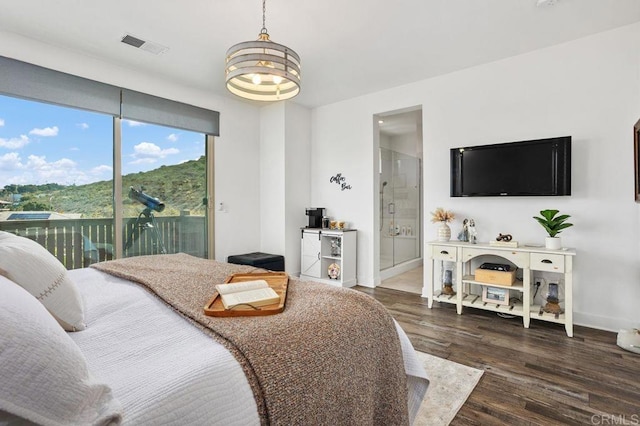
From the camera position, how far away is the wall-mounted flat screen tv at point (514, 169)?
9.82 ft

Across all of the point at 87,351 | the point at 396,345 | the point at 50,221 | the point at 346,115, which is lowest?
the point at 396,345

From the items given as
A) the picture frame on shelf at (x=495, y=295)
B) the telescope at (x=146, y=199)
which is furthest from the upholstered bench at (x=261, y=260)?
the picture frame on shelf at (x=495, y=295)

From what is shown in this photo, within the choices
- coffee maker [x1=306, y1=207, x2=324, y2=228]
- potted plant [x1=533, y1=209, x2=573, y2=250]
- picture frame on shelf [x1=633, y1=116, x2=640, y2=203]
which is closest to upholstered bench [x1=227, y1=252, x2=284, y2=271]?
coffee maker [x1=306, y1=207, x2=324, y2=228]

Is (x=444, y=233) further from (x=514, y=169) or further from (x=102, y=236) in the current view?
(x=102, y=236)

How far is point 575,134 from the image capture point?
3.02 meters

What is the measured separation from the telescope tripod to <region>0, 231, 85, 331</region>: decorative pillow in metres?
2.63

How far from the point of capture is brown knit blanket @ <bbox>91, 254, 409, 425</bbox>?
90cm

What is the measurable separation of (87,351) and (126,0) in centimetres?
254

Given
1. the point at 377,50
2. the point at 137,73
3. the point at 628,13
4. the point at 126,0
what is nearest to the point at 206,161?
the point at 137,73

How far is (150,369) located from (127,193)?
132 inches

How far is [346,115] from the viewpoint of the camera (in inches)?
183

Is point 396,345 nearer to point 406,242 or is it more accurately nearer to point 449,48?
point 449,48

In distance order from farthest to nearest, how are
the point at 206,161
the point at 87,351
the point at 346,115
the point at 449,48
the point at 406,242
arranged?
the point at 406,242
the point at 346,115
the point at 206,161
the point at 449,48
the point at 87,351

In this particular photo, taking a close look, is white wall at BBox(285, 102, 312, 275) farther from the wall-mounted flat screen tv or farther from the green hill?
the wall-mounted flat screen tv
